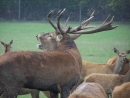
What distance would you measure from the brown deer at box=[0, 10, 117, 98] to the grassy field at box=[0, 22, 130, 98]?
859cm

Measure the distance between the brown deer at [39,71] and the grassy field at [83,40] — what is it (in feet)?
28.2

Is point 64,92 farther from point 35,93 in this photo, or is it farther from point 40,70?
point 35,93

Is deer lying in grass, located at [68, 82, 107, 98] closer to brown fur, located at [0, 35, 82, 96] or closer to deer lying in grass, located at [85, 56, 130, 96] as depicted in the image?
brown fur, located at [0, 35, 82, 96]

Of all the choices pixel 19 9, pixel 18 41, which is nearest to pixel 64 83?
pixel 18 41

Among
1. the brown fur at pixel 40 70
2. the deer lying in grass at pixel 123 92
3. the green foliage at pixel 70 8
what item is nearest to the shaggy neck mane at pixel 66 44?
the brown fur at pixel 40 70

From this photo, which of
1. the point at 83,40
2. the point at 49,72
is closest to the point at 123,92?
the point at 49,72

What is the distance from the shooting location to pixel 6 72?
324 inches

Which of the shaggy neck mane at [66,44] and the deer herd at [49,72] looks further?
the shaggy neck mane at [66,44]

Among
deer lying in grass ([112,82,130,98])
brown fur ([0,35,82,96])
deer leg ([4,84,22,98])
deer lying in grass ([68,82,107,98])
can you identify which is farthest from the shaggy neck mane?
deer lying in grass ([68,82,107,98])

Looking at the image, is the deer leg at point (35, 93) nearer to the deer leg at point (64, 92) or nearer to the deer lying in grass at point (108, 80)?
Answer: the deer lying in grass at point (108, 80)

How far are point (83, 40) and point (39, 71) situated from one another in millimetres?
17942

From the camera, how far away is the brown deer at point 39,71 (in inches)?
324

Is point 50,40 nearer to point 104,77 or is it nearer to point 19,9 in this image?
point 104,77

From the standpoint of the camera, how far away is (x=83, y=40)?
86.4 ft
